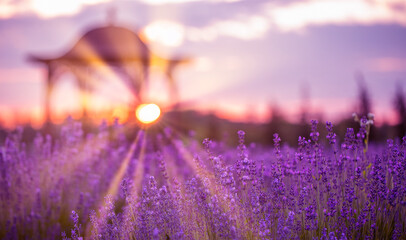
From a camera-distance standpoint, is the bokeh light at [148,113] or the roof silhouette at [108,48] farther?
the roof silhouette at [108,48]

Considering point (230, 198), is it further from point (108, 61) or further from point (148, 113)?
point (108, 61)

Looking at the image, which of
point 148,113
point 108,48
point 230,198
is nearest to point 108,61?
point 108,48

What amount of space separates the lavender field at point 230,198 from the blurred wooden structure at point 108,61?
6.14m

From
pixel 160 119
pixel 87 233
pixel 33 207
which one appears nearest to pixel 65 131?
pixel 33 207

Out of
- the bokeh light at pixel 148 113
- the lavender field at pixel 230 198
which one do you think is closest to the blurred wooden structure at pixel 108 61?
the bokeh light at pixel 148 113

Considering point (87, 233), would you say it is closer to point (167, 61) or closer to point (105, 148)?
point (105, 148)

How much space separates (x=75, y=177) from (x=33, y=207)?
2.18 feet

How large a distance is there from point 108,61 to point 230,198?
9100mm

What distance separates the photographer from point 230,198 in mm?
2674

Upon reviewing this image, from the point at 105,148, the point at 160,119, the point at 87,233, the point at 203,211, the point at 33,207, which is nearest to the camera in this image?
the point at 203,211

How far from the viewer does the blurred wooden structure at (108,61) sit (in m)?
10.9

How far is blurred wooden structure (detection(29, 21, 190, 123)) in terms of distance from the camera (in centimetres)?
1086

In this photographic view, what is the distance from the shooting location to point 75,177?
16.1 ft

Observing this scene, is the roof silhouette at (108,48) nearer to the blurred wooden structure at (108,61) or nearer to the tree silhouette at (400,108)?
the blurred wooden structure at (108,61)
